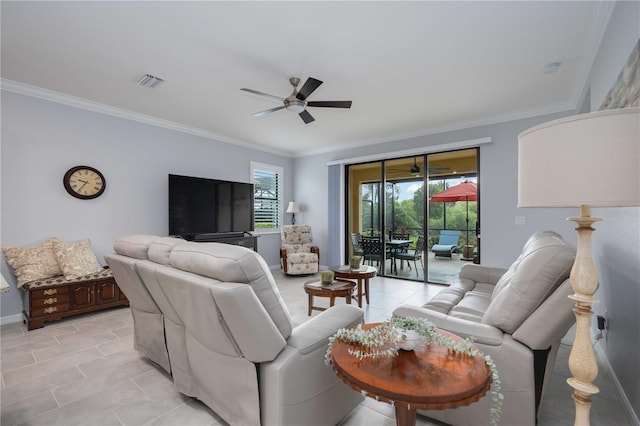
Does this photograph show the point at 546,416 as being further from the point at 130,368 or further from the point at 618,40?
the point at 130,368

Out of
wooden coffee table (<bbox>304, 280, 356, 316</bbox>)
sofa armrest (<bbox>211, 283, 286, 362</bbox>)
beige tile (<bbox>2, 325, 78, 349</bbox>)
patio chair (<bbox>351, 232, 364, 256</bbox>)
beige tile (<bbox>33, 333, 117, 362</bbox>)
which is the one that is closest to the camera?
sofa armrest (<bbox>211, 283, 286, 362</bbox>)

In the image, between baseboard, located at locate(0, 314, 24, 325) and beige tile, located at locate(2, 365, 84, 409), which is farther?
baseboard, located at locate(0, 314, 24, 325)

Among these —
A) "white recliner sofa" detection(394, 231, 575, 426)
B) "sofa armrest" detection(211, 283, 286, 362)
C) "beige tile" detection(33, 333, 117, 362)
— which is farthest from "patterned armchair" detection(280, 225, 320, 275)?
"sofa armrest" detection(211, 283, 286, 362)

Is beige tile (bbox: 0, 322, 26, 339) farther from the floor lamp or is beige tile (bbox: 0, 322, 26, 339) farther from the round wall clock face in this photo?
the floor lamp

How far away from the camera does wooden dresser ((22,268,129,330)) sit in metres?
3.16

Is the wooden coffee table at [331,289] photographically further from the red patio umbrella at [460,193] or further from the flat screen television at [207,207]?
the red patio umbrella at [460,193]

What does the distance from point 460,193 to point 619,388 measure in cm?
336

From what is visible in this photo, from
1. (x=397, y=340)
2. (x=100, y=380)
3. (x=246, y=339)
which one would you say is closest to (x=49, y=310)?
(x=100, y=380)

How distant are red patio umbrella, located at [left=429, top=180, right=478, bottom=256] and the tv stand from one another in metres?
3.49

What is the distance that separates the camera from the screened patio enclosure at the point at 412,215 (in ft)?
16.7

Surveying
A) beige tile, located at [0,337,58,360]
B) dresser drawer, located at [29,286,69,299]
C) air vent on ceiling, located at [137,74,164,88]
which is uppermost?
air vent on ceiling, located at [137,74,164,88]

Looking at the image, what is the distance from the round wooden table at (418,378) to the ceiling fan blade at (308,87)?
7.49 ft

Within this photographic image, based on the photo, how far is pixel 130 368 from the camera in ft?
7.75

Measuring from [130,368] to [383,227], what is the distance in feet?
15.1
